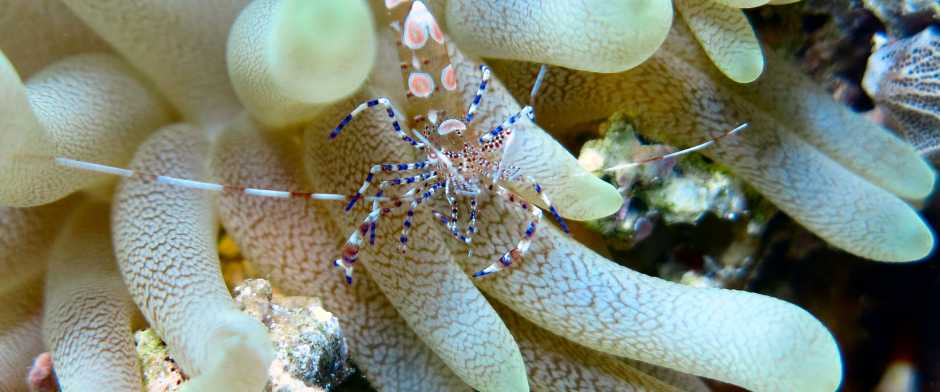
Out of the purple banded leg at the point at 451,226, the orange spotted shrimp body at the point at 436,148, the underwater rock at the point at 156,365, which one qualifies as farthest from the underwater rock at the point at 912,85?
the underwater rock at the point at 156,365

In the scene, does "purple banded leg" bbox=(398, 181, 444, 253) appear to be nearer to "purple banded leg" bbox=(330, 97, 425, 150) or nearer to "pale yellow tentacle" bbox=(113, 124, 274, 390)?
"purple banded leg" bbox=(330, 97, 425, 150)

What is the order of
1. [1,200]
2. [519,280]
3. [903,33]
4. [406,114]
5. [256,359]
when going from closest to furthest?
[256,359] → [1,200] → [519,280] → [406,114] → [903,33]


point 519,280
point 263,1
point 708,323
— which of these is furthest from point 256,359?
point 708,323

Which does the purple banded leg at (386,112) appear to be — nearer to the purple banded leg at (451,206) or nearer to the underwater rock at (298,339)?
the purple banded leg at (451,206)

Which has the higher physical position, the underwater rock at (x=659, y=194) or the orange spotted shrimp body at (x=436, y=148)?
the orange spotted shrimp body at (x=436, y=148)

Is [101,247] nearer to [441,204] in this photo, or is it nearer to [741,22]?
[441,204]

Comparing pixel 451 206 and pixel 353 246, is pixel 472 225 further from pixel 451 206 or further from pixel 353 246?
pixel 353 246

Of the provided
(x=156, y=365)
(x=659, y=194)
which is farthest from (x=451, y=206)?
(x=156, y=365)
